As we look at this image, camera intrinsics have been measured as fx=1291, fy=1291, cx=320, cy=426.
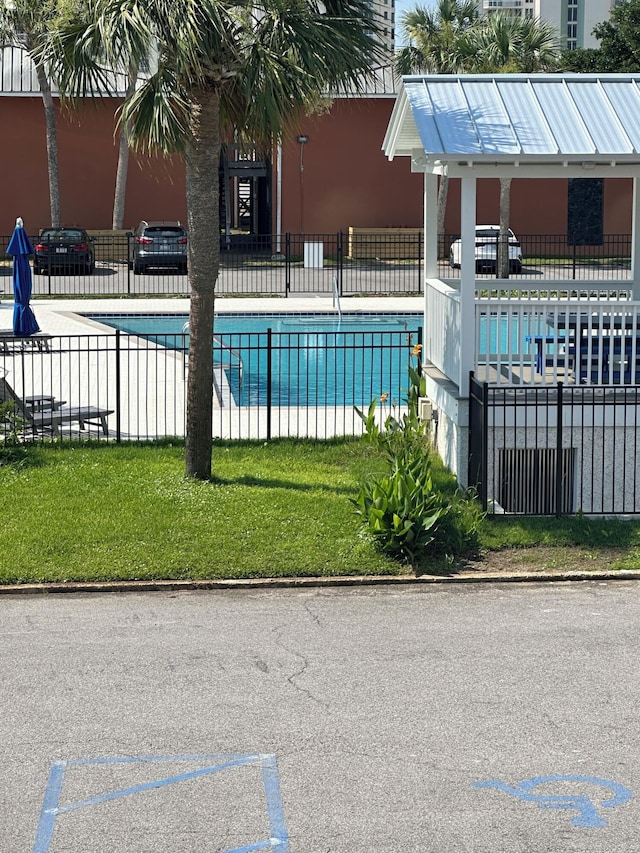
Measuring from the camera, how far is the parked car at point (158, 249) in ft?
126

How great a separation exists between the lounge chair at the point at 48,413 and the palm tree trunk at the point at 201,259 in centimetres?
Answer: 260

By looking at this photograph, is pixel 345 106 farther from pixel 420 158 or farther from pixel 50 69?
pixel 50 69

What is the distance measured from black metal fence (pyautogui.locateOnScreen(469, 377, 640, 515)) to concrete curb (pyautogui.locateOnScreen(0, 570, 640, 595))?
5.84 feet

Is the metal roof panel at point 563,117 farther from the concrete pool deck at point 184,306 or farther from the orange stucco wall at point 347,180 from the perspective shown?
the orange stucco wall at point 347,180

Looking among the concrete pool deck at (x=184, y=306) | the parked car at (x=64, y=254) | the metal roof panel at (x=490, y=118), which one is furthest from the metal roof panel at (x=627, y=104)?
the parked car at (x=64, y=254)

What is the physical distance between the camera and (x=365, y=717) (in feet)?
26.3

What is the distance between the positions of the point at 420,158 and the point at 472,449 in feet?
14.4

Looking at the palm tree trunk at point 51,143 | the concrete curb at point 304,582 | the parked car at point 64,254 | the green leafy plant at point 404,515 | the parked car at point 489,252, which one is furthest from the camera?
the palm tree trunk at point 51,143

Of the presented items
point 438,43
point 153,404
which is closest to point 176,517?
point 153,404

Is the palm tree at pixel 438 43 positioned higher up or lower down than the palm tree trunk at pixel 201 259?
higher up

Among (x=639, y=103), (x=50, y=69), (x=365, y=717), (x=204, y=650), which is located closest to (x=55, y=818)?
(x=365, y=717)

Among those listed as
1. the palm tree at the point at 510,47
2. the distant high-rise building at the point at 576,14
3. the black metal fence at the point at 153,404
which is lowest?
the black metal fence at the point at 153,404

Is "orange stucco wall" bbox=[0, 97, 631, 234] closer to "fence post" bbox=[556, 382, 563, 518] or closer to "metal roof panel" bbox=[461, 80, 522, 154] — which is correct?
"metal roof panel" bbox=[461, 80, 522, 154]

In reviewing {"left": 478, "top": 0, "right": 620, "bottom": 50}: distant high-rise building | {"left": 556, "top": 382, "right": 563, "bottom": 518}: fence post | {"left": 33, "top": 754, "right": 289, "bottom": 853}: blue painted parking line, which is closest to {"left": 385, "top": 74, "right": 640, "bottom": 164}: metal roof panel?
{"left": 556, "top": 382, "right": 563, "bottom": 518}: fence post
